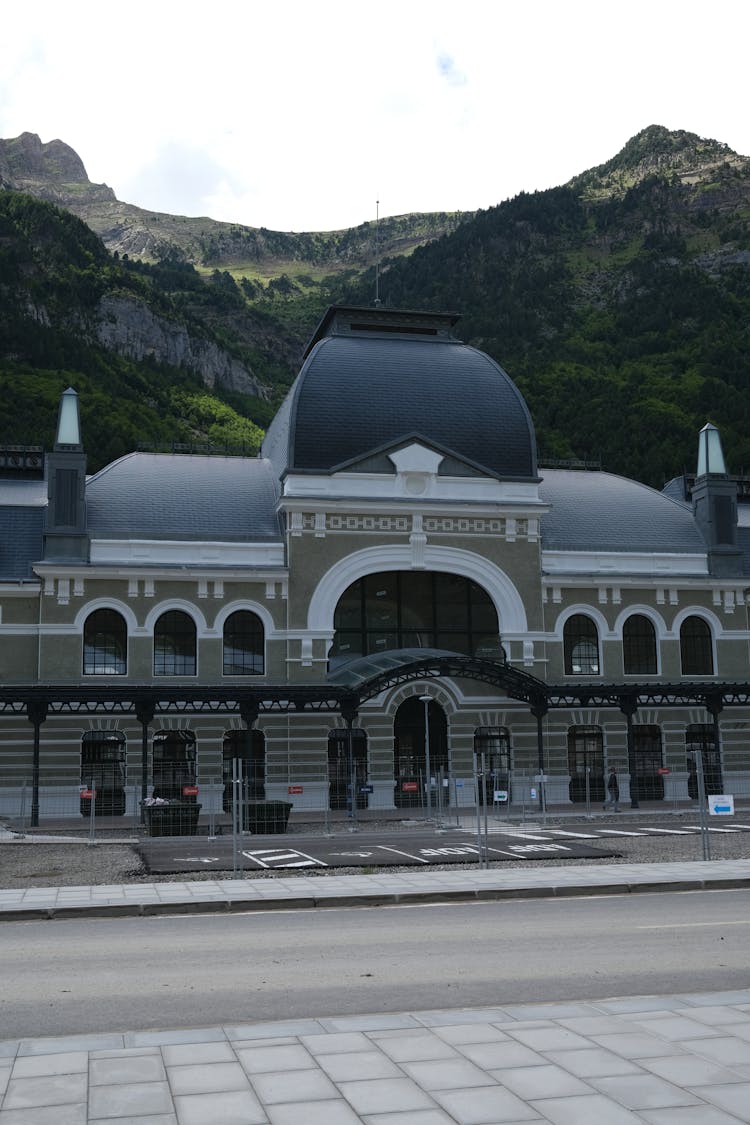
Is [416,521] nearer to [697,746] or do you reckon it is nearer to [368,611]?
[368,611]

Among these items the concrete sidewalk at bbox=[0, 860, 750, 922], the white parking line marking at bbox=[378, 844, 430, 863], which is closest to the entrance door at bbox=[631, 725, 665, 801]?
the white parking line marking at bbox=[378, 844, 430, 863]

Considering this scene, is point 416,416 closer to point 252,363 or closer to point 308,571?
point 308,571

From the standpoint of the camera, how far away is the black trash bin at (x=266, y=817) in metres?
32.1

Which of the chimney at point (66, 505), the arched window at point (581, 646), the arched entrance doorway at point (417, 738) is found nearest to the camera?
the chimney at point (66, 505)

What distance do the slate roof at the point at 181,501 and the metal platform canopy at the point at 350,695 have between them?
20.8 feet

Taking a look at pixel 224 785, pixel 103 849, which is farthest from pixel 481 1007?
pixel 224 785

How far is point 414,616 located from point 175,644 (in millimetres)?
9384

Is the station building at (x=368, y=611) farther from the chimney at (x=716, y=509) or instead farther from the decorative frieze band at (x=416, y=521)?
the chimney at (x=716, y=509)

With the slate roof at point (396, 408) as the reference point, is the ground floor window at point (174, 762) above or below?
below

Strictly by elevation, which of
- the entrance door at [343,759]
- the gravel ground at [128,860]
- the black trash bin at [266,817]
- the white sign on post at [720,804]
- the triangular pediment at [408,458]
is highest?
the triangular pediment at [408,458]

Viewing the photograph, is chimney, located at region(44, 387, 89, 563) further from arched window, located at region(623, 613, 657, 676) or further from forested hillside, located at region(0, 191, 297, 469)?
forested hillside, located at region(0, 191, 297, 469)

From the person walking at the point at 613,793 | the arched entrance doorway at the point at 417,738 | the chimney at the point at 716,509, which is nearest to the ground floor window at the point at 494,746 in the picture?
the arched entrance doorway at the point at 417,738

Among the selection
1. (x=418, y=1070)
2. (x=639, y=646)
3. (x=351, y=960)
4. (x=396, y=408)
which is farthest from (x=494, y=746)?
(x=418, y=1070)

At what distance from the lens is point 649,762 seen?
4703cm
